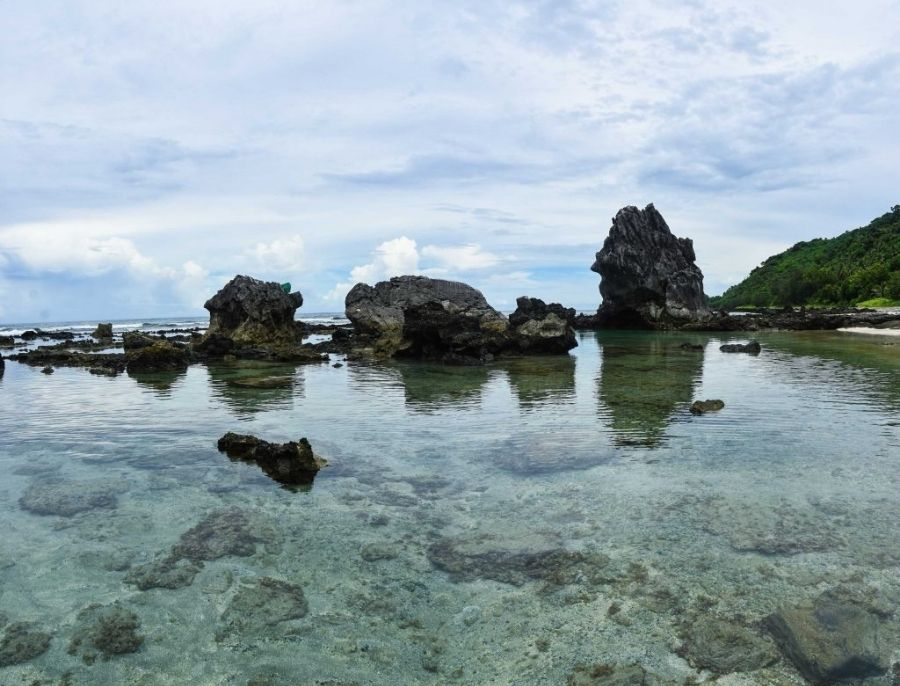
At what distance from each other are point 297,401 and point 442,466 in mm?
10882

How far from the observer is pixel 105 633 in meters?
6.71

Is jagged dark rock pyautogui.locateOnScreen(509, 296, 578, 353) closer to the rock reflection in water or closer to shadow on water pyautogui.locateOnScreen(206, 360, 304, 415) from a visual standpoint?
the rock reflection in water

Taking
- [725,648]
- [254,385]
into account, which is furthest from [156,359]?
[725,648]

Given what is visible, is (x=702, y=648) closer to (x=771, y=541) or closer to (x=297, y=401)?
(x=771, y=541)

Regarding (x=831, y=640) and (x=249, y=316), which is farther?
(x=249, y=316)

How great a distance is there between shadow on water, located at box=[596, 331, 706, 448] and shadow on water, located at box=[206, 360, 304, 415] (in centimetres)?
1122

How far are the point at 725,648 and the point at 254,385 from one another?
23.6m

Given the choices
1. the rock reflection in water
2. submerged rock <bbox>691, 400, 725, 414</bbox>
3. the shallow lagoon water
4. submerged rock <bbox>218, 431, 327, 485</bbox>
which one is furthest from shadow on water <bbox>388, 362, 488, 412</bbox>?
submerged rock <bbox>218, 431, 327, 485</bbox>

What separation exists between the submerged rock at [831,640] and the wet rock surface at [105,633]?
649cm

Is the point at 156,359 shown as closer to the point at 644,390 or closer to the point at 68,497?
the point at 68,497

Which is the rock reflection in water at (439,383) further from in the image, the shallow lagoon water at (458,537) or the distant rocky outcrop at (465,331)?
the shallow lagoon water at (458,537)

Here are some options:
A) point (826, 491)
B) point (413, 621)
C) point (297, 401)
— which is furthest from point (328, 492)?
point (297, 401)

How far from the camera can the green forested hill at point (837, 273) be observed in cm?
11288

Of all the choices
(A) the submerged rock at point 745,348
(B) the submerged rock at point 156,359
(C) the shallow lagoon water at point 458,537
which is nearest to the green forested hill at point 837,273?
(A) the submerged rock at point 745,348
